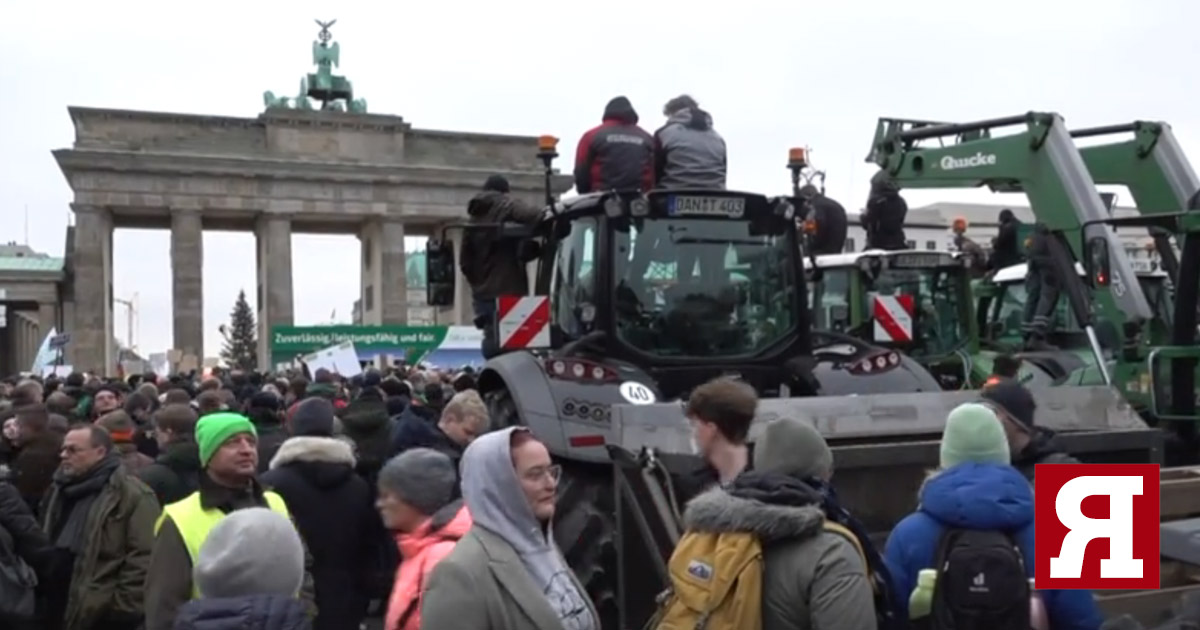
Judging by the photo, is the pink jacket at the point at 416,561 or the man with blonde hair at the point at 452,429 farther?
the man with blonde hair at the point at 452,429

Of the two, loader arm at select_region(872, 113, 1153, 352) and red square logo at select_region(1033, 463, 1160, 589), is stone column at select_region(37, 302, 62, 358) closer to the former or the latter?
loader arm at select_region(872, 113, 1153, 352)

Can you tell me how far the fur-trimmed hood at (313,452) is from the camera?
5719 mm

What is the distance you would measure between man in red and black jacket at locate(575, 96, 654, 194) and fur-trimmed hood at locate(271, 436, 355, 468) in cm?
291

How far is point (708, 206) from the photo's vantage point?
25.0 feet

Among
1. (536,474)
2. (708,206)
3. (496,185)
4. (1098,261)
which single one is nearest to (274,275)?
(496,185)

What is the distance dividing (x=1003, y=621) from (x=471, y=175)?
5572cm

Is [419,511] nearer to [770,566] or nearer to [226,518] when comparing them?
[226,518]

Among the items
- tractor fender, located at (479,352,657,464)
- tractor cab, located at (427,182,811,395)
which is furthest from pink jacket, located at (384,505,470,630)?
tractor cab, located at (427,182,811,395)

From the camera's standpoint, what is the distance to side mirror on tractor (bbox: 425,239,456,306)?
28.5 feet

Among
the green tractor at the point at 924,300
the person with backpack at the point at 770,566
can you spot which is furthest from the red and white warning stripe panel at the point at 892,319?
the person with backpack at the point at 770,566

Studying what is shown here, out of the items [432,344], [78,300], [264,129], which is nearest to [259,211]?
[264,129]

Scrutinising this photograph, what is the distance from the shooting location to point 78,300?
171 ft

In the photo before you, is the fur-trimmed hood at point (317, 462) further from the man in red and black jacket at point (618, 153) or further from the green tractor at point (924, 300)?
the green tractor at point (924, 300)

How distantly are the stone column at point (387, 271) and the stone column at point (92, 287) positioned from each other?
38.9 feet
